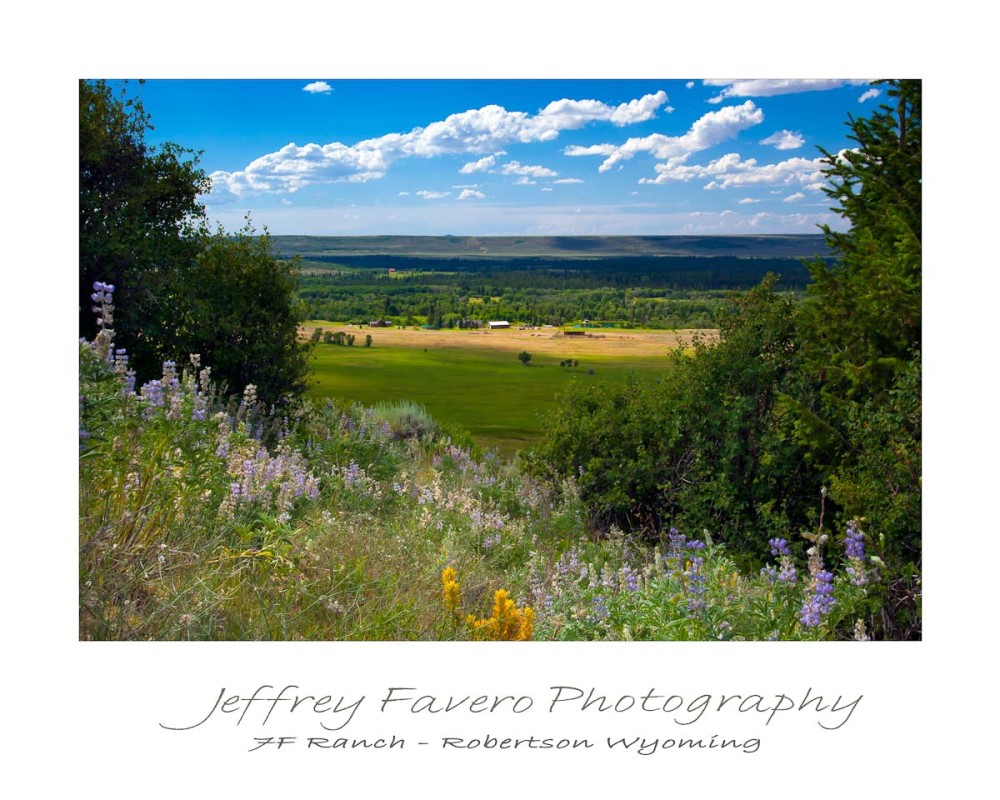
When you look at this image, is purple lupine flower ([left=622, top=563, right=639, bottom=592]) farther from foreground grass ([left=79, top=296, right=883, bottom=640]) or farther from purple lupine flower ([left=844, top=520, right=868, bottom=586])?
purple lupine flower ([left=844, top=520, right=868, bottom=586])

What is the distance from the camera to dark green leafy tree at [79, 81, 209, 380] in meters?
6.47

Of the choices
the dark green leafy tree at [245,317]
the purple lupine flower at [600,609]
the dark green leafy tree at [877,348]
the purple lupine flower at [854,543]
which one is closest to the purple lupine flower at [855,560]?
the purple lupine flower at [854,543]

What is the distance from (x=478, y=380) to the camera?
21.2 ft

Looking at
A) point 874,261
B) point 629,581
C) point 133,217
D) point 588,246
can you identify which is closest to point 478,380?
point 588,246

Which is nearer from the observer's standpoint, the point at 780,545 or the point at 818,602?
the point at 780,545

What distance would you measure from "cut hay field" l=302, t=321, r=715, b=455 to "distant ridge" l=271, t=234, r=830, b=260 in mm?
676

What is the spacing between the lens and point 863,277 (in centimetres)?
486

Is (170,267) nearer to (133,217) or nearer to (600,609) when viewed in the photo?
(133,217)

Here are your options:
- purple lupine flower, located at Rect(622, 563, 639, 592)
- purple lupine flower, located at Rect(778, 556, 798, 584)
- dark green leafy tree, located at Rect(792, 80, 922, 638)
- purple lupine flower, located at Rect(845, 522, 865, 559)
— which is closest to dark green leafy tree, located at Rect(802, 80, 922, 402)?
dark green leafy tree, located at Rect(792, 80, 922, 638)

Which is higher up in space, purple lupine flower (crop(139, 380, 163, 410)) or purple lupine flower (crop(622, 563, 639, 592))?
purple lupine flower (crop(139, 380, 163, 410))

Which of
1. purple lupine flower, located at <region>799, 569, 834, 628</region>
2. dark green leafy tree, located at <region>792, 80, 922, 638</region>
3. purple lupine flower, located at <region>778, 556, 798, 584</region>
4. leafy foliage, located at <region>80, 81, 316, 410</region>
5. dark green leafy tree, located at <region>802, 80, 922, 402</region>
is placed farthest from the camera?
leafy foliage, located at <region>80, 81, 316, 410</region>

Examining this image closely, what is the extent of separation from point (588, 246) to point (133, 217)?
381 centimetres

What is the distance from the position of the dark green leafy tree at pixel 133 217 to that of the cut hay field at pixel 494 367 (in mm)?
1535
